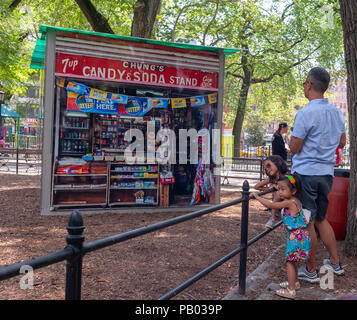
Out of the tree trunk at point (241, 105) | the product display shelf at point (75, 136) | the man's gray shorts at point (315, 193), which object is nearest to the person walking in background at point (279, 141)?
the product display shelf at point (75, 136)

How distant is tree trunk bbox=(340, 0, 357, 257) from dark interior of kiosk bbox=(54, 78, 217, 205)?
462 centimetres

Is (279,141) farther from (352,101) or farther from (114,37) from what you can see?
(114,37)

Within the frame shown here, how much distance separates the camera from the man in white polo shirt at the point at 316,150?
3900 millimetres

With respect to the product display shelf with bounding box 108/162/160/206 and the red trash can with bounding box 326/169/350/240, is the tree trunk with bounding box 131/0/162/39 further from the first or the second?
the red trash can with bounding box 326/169/350/240

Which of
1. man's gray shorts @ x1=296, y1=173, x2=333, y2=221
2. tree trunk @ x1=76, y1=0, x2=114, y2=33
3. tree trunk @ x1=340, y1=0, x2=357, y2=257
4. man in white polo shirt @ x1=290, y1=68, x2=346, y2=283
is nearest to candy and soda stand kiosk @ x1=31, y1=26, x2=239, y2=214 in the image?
tree trunk @ x1=76, y1=0, x2=114, y2=33

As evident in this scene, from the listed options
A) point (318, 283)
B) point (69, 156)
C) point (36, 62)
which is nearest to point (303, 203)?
point (318, 283)

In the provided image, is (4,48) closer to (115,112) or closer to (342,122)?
(115,112)

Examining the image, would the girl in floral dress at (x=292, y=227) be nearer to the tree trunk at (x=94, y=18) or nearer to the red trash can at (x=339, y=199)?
the red trash can at (x=339, y=199)

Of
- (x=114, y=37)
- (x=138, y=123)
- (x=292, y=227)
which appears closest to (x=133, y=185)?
(x=138, y=123)

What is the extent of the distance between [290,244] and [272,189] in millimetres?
966

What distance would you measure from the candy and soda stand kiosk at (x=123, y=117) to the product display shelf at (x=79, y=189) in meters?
0.02

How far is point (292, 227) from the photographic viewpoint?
11.9 feet

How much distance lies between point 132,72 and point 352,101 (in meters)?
5.00
